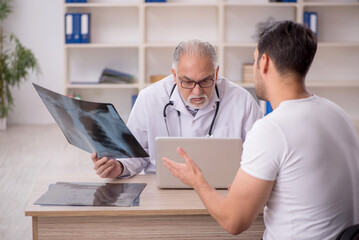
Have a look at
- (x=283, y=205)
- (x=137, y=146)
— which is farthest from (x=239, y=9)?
(x=283, y=205)

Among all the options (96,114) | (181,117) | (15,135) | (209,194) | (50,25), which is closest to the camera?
(209,194)

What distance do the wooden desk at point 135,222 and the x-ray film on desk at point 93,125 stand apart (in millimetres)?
210

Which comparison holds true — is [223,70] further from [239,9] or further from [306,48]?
[306,48]

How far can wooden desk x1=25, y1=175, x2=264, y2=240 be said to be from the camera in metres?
1.68

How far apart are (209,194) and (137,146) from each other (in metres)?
0.44

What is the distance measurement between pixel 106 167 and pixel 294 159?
2.94 feet

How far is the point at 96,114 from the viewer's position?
68.2 inches

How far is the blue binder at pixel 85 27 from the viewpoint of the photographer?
574cm

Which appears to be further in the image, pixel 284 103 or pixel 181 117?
pixel 181 117

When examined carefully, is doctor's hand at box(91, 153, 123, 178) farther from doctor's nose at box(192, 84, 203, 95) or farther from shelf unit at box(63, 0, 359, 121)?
shelf unit at box(63, 0, 359, 121)

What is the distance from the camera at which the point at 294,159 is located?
133 cm

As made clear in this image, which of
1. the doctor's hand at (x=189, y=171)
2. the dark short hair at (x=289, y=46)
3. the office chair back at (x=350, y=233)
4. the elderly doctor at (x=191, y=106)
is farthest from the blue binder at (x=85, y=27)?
the office chair back at (x=350, y=233)

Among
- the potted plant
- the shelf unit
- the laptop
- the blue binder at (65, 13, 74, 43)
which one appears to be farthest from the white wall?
the laptop

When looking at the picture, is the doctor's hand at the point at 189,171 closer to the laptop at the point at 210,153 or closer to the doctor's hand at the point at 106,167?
the laptop at the point at 210,153
